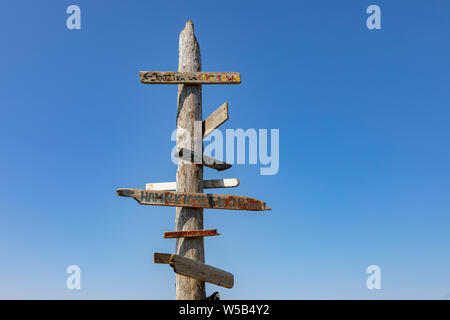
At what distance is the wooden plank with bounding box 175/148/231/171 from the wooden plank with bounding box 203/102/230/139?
0.49 m

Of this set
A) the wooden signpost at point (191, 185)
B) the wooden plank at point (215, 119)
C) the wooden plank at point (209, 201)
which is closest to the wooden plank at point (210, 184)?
the wooden signpost at point (191, 185)

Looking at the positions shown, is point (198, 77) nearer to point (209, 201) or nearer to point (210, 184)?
point (210, 184)

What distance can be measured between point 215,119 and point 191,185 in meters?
1.44

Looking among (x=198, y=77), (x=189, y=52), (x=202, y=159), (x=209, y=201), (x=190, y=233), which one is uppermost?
(x=189, y=52)

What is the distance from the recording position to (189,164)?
Answer: 8.30 meters

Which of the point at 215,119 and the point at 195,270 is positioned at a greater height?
the point at 215,119

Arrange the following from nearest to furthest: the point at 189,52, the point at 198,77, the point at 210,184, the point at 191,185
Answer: the point at 191,185 < the point at 198,77 < the point at 210,184 < the point at 189,52

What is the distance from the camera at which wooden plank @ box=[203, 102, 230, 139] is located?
809cm

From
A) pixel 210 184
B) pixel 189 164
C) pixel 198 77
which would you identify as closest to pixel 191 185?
pixel 189 164

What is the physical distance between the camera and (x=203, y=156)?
8367 mm
